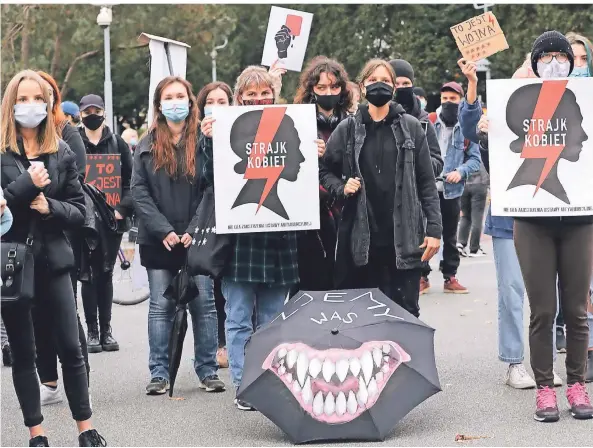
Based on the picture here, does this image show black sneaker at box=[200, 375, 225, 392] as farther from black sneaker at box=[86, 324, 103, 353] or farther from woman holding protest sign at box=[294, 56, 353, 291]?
black sneaker at box=[86, 324, 103, 353]

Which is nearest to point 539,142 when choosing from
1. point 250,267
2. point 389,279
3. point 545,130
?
point 545,130

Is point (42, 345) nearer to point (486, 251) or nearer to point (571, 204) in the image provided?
point (571, 204)

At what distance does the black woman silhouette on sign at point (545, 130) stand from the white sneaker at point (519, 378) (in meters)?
1.46

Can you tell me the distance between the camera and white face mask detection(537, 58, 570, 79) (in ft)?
22.6

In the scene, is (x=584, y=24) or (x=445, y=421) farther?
(x=584, y=24)

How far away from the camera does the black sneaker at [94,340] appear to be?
9.76 m

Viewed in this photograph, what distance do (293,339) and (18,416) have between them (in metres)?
1.89

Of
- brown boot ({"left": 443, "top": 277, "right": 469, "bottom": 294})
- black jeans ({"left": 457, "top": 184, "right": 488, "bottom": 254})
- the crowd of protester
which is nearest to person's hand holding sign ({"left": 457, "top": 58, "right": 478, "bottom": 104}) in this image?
the crowd of protester

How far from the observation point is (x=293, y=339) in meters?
6.45

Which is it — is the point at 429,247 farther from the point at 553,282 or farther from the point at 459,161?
the point at 459,161

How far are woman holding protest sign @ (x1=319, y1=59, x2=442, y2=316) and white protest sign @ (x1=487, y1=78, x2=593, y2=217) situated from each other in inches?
20.6

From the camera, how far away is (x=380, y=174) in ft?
23.7

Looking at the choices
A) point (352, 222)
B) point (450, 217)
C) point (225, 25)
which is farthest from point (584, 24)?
point (352, 222)

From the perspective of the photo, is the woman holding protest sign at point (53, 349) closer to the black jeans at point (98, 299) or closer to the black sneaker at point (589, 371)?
the black jeans at point (98, 299)
